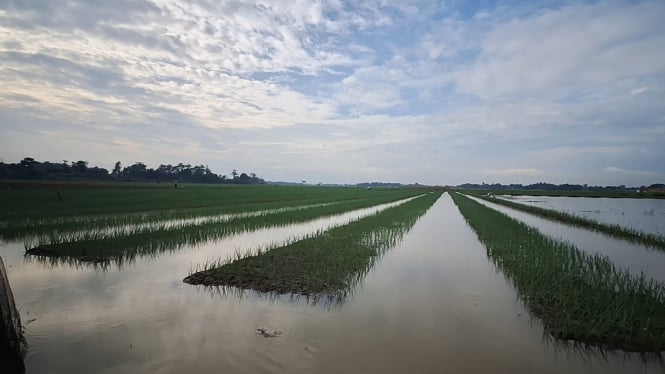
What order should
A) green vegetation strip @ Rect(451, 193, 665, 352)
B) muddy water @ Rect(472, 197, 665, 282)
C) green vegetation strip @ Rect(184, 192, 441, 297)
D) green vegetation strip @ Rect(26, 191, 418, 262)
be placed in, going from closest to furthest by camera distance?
green vegetation strip @ Rect(451, 193, 665, 352), green vegetation strip @ Rect(184, 192, 441, 297), muddy water @ Rect(472, 197, 665, 282), green vegetation strip @ Rect(26, 191, 418, 262)

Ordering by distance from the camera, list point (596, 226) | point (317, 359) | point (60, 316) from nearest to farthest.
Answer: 1. point (317, 359)
2. point (60, 316)
3. point (596, 226)

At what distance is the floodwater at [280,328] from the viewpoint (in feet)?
11.2

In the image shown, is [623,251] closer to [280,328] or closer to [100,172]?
[280,328]

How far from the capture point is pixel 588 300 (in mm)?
4938

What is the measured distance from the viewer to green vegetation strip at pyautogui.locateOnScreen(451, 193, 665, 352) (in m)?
4.03

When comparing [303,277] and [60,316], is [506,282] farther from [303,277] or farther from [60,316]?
[60,316]

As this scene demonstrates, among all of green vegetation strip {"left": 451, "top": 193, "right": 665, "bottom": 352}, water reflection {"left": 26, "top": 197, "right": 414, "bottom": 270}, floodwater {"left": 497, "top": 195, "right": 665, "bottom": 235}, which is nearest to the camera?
green vegetation strip {"left": 451, "top": 193, "right": 665, "bottom": 352}

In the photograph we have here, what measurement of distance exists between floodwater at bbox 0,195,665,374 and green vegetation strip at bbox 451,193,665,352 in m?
0.27

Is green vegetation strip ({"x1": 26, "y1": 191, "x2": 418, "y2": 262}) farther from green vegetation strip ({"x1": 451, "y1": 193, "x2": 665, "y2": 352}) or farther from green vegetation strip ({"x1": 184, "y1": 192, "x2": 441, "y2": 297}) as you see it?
green vegetation strip ({"x1": 451, "y1": 193, "x2": 665, "y2": 352})

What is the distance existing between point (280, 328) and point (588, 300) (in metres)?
4.45

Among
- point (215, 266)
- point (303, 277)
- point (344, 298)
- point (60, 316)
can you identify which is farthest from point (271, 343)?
point (215, 266)

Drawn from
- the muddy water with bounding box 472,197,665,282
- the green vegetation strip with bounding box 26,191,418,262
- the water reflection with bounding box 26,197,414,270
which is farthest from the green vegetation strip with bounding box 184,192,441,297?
the muddy water with bounding box 472,197,665,282

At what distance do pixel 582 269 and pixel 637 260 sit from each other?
336 centimetres

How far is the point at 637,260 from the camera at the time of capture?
873 cm
